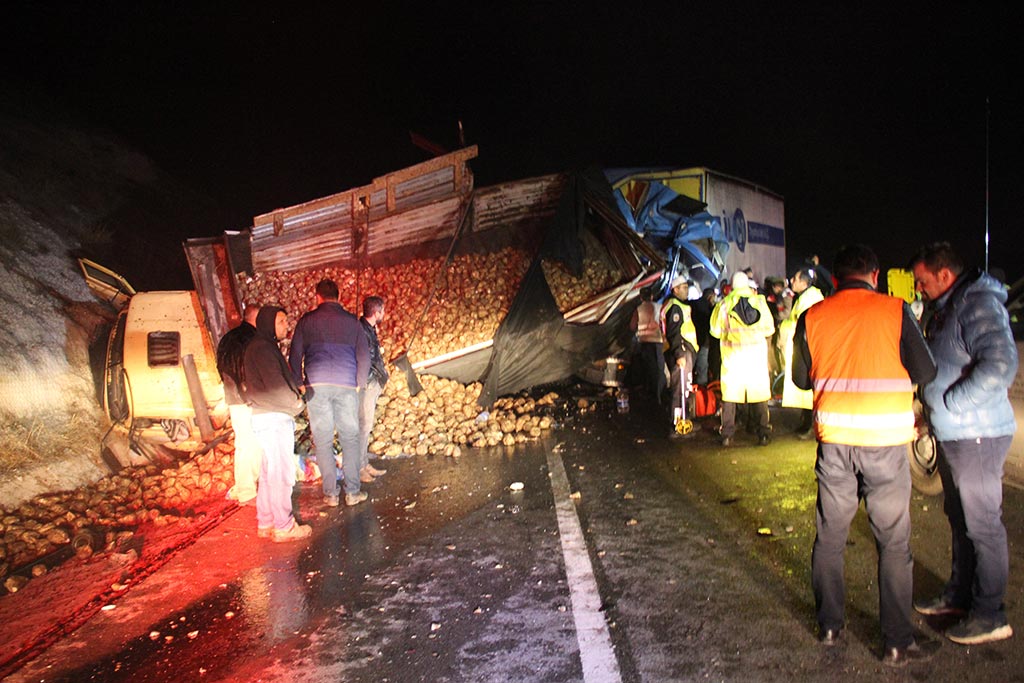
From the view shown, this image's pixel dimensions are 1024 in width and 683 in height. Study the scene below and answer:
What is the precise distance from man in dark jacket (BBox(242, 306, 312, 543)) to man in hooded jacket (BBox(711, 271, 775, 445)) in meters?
4.34

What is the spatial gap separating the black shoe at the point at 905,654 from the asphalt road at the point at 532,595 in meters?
0.05

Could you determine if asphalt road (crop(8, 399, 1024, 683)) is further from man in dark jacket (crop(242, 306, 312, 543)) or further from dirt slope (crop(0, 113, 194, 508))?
dirt slope (crop(0, 113, 194, 508))

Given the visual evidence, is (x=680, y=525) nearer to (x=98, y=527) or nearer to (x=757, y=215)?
(x=98, y=527)

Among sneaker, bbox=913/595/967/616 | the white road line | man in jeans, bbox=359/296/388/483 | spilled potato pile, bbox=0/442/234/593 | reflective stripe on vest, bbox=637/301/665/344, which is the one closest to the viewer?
the white road line

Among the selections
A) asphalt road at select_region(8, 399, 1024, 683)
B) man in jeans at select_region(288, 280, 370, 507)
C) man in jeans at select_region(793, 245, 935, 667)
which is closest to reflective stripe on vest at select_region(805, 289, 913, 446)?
man in jeans at select_region(793, 245, 935, 667)

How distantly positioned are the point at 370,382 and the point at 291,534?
Result: 75.8 inches

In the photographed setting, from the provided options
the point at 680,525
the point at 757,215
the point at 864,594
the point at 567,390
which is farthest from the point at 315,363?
the point at 757,215

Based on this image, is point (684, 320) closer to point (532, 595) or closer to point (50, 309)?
point (532, 595)

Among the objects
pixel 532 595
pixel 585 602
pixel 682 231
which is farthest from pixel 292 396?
pixel 682 231

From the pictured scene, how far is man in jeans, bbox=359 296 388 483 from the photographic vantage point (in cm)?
618

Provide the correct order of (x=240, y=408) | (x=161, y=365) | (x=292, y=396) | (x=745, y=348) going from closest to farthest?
(x=292, y=396) → (x=240, y=408) → (x=745, y=348) → (x=161, y=365)

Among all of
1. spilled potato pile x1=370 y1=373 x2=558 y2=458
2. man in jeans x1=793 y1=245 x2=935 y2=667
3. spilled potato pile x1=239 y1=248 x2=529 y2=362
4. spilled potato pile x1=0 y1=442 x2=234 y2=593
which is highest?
spilled potato pile x1=239 y1=248 x2=529 y2=362

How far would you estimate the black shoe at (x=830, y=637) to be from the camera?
2986 mm

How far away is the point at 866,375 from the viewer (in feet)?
9.22
